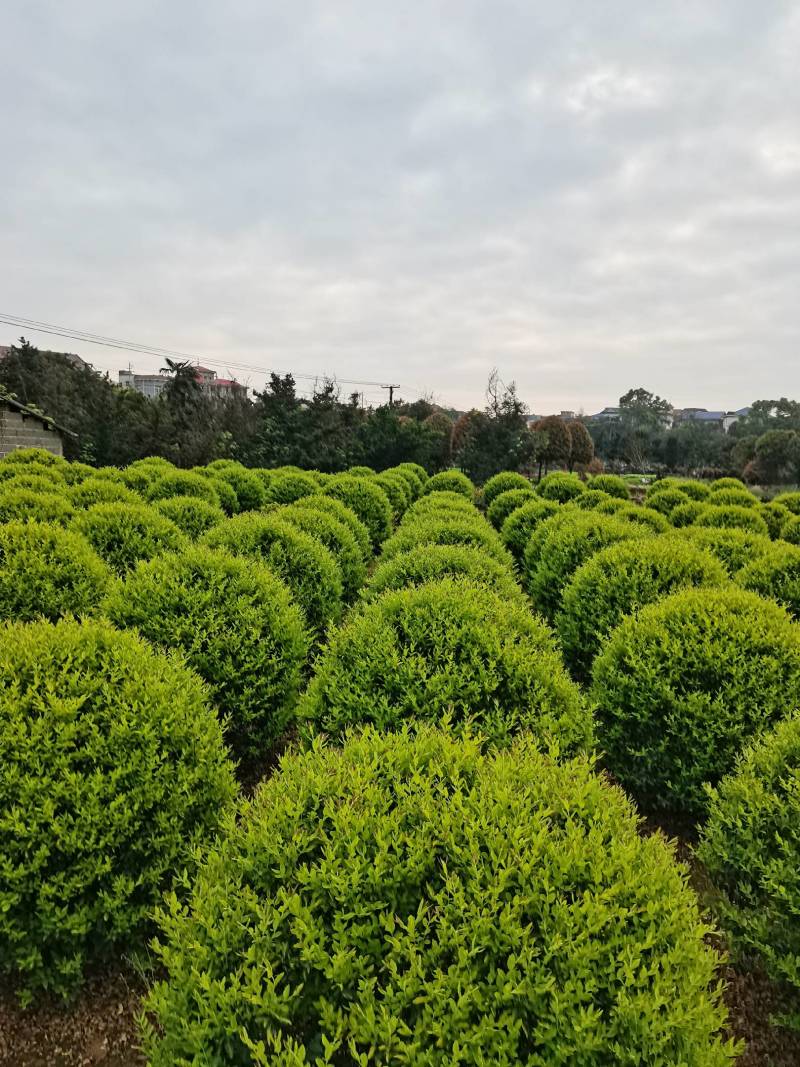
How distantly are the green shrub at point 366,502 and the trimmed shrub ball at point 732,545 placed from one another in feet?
27.8

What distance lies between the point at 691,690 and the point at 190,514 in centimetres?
844

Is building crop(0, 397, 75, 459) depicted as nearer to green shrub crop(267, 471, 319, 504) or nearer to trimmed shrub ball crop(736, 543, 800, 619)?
green shrub crop(267, 471, 319, 504)

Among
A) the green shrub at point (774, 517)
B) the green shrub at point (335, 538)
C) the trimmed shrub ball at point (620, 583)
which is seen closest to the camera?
the trimmed shrub ball at point (620, 583)

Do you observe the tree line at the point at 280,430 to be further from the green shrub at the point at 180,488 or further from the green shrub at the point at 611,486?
the green shrub at the point at 180,488

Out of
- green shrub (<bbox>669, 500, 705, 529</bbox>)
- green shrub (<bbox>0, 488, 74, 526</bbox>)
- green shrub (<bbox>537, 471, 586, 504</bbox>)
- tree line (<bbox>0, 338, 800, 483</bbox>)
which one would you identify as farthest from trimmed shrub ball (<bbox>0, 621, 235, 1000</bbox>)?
tree line (<bbox>0, 338, 800, 483</bbox>)

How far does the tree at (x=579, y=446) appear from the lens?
1924 inches

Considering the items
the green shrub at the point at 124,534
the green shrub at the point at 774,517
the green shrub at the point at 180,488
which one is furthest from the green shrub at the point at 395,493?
the green shrub at the point at 124,534

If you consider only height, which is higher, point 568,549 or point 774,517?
point 774,517

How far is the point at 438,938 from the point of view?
185cm

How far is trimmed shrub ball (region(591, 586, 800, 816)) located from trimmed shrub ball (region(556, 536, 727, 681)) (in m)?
1.30

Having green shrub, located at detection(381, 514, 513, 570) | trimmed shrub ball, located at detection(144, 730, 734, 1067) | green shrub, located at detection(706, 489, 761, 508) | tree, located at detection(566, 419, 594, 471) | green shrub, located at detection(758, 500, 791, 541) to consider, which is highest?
Result: tree, located at detection(566, 419, 594, 471)

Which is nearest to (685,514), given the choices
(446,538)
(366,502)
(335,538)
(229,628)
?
(366,502)

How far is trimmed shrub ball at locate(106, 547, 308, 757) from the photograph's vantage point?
15.4 ft

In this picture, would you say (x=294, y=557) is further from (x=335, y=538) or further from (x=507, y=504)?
(x=507, y=504)
